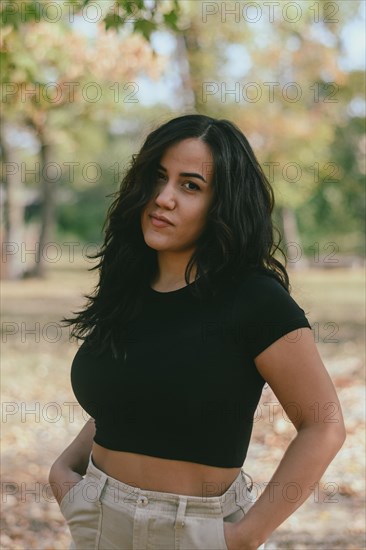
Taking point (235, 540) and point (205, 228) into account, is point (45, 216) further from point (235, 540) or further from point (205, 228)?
point (235, 540)

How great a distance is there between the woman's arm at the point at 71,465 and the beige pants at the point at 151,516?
17 centimetres

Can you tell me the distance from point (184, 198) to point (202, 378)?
0.50 m

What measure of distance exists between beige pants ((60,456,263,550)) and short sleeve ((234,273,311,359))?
396 millimetres

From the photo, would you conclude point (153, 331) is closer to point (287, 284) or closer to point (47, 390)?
point (287, 284)

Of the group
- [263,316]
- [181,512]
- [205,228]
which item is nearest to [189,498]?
[181,512]

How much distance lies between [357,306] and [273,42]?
6042 millimetres

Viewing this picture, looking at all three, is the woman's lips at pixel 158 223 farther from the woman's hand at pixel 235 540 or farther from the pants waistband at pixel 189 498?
Result: the woman's hand at pixel 235 540

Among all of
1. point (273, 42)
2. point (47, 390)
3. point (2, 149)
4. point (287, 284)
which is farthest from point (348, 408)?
point (2, 149)

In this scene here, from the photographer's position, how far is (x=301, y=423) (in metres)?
2.03

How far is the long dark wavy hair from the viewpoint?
7.04 ft

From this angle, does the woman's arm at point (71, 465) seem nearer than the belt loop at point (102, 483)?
No

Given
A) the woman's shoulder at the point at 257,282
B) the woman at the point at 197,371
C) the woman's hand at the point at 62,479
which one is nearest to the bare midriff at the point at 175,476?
the woman at the point at 197,371

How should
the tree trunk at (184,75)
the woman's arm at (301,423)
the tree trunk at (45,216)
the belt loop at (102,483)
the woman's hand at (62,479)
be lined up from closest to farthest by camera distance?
1. the woman's arm at (301,423)
2. the belt loop at (102,483)
3. the woman's hand at (62,479)
4. the tree trunk at (184,75)
5. the tree trunk at (45,216)

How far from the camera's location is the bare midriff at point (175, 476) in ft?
6.59
